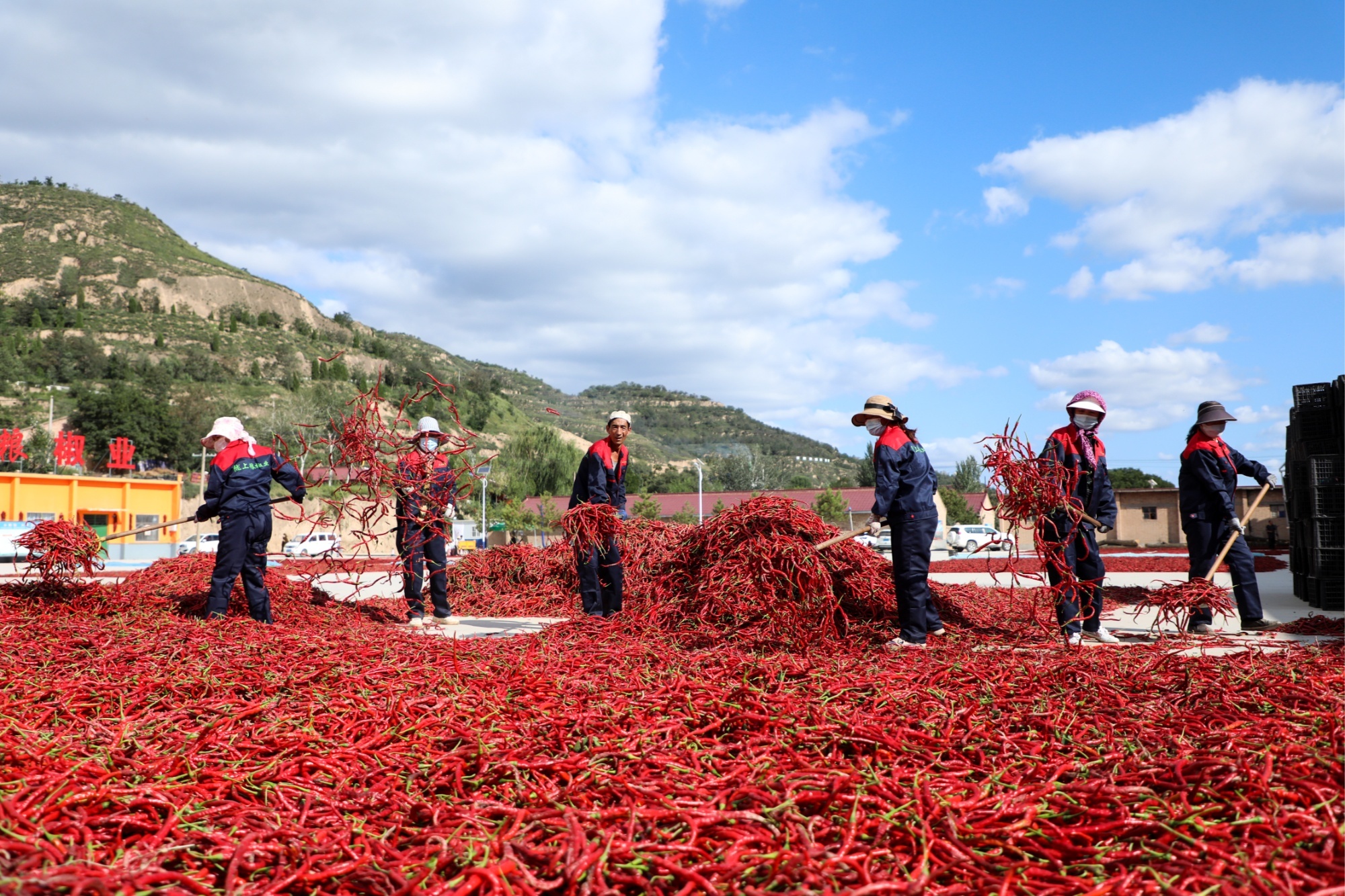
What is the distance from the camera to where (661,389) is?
169875 millimetres

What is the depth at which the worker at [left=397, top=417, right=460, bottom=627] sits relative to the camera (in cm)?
796

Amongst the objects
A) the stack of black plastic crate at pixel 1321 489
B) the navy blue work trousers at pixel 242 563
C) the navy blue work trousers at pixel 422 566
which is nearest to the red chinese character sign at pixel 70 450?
the navy blue work trousers at pixel 422 566

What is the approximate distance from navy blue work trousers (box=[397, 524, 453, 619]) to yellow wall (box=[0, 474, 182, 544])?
14.8m

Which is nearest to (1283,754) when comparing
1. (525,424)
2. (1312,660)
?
(1312,660)

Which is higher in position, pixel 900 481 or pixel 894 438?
pixel 894 438

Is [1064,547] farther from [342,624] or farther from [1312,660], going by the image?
[342,624]

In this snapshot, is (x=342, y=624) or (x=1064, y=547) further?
(x=342, y=624)

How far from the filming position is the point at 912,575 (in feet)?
20.3

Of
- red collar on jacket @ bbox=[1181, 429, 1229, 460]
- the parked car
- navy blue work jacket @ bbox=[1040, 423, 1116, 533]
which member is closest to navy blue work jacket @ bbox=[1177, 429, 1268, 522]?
red collar on jacket @ bbox=[1181, 429, 1229, 460]

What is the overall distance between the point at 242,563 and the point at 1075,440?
7083mm

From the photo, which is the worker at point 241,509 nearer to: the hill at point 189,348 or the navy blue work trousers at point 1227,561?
the navy blue work trousers at point 1227,561

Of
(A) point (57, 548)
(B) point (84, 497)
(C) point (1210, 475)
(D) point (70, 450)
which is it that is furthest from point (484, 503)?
(C) point (1210, 475)

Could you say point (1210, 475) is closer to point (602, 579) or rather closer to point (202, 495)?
point (602, 579)

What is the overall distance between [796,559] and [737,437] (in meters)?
129
